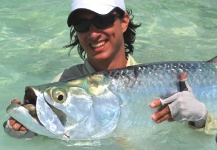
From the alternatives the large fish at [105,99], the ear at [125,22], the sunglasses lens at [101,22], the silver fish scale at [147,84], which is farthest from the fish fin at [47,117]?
the ear at [125,22]

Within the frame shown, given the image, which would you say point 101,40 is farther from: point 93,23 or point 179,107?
point 179,107

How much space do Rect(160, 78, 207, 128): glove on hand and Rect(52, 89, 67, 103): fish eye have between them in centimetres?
58

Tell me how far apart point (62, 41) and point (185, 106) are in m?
4.10

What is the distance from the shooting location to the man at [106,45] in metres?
2.56

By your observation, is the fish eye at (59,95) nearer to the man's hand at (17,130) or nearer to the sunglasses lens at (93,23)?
the man's hand at (17,130)

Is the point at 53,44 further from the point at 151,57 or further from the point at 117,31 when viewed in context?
the point at 117,31

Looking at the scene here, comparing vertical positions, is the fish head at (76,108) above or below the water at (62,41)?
above

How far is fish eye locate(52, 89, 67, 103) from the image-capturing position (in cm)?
237

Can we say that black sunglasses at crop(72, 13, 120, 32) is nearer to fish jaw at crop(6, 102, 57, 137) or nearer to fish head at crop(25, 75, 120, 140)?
fish head at crop(25, 75, 120, 140)

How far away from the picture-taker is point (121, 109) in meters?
2.53

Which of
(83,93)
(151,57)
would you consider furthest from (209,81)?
(151,57)

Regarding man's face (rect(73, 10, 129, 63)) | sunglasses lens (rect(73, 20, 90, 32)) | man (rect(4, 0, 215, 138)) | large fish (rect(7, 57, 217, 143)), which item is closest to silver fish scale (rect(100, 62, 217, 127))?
large fish (rect(7, 57, 217, 143))

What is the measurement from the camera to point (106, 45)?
2.84m

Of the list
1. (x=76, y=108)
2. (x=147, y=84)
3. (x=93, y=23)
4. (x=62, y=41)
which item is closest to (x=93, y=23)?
(x=93, y=23)
